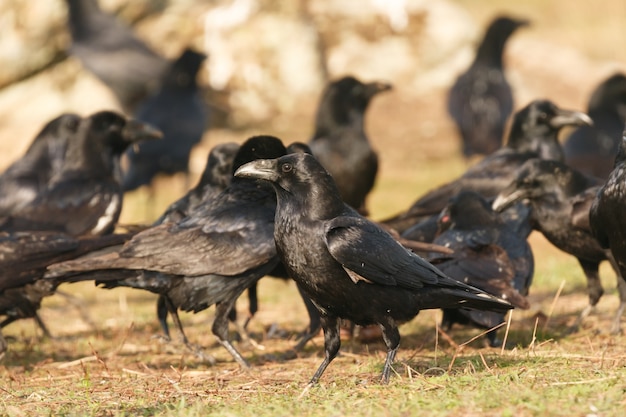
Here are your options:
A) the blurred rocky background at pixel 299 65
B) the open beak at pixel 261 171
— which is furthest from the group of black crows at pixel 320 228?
the blurred rocky background at pixel 299 65

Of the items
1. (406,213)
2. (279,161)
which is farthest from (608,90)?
(279,161)

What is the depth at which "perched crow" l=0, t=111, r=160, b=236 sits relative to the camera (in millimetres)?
8445

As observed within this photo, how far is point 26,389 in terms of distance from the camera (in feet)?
19.0

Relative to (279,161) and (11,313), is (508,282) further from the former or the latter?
(11,313)

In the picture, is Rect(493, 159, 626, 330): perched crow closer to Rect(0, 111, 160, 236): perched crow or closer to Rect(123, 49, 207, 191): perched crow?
Rect(0, 111, 160, 236): perched crow

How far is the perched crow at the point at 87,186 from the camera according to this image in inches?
332

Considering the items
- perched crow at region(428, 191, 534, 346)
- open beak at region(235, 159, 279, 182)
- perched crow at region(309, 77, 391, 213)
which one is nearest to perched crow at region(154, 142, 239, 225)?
perched crow at region(428, 191, 534, 346)

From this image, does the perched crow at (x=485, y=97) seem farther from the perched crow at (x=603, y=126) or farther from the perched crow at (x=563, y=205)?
the perched crow at (x=563, y=205)

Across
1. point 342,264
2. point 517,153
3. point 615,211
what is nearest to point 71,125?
point 517,153

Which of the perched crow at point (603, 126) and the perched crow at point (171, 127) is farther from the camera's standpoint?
the perched crow at point (171, 127)

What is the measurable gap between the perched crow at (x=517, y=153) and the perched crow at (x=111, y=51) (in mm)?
8123

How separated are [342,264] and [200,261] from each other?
5.31 feet

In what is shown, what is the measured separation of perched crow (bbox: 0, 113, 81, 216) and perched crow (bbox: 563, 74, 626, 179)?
19.8ft

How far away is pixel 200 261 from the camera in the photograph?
6566 mm
